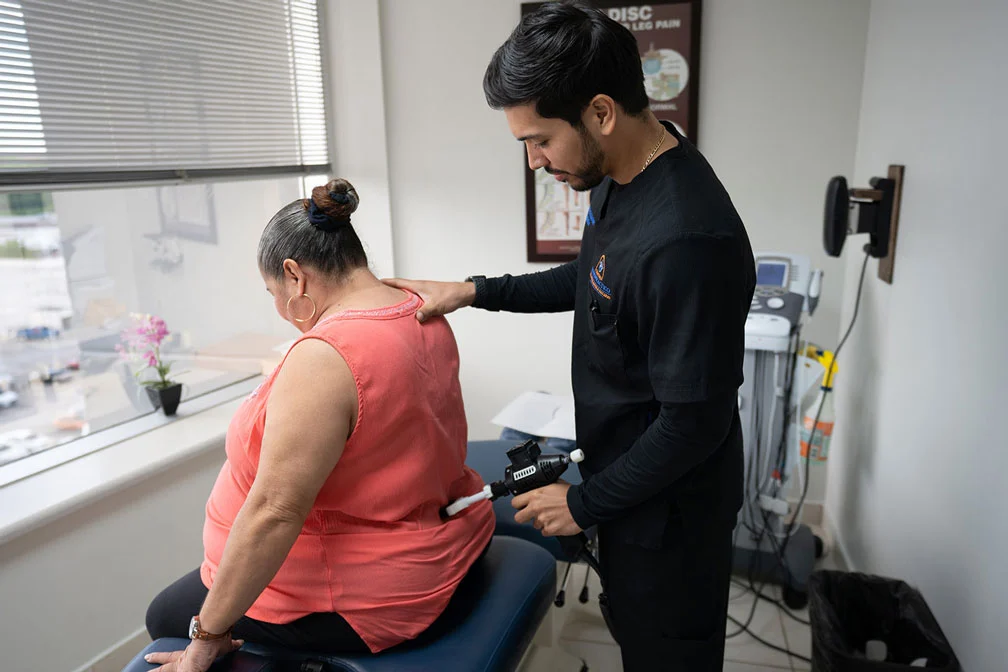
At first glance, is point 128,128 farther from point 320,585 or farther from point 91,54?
point 320,585

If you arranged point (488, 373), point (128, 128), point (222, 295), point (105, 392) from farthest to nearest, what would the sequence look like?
point (488, 373) < point (222, 295) < point (105, 392) < point (128, 128)

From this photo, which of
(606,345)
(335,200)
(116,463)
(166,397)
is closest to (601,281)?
(606,345)

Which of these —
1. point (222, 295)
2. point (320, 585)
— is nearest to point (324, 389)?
point (320, 585)

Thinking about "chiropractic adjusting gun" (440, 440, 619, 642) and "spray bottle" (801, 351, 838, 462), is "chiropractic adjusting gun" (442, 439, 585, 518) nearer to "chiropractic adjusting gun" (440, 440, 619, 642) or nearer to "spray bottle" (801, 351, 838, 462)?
"chiropractic adjusting gun" (440, 440, 619, 642)

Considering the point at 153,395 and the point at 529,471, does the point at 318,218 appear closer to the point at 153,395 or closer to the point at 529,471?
the point at 529,471

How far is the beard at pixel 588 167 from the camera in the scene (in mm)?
1104

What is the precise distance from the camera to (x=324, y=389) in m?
1.12

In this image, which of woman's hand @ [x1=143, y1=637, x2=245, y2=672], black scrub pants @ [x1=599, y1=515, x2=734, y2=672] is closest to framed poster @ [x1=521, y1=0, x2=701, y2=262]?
black scrub pants @ [x1=599, y1=515, x2=734, y2=672]

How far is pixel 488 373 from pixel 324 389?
203 centimetres

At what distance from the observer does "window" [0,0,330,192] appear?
1.89m

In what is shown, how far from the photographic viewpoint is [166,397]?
7.76 feet

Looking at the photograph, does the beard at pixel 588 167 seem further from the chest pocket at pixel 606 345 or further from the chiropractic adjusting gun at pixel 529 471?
the chiropractic adjusting gun at pixel 529 471

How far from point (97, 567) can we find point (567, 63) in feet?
5.89

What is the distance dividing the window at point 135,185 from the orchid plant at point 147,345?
34 millimetres
